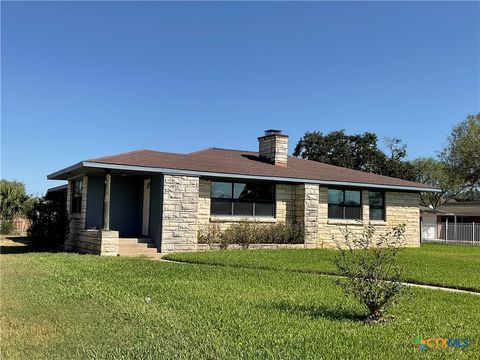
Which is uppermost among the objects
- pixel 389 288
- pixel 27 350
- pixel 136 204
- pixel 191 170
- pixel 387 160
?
pixel 387 160

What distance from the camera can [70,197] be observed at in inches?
845

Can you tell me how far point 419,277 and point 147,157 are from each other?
11.2 metres

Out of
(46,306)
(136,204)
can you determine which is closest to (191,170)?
(136,204)

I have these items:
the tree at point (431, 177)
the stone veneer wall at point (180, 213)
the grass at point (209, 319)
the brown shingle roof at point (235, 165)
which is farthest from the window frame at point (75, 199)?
the tree at point (431, 177)

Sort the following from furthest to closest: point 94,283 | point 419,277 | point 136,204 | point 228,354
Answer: point 136,204, point 419,277, point 94,283, point 228,354

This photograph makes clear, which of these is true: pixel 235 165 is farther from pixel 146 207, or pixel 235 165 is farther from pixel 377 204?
pixel 377 204

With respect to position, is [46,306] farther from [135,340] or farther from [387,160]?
[387,160]

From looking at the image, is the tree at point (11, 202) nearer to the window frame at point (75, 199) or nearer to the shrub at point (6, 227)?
the shrub at point (6, 227)

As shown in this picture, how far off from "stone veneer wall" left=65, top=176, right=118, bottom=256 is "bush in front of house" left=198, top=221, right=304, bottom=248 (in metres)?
3.68

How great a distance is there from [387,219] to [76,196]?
14.5 m

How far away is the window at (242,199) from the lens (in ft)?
65.6

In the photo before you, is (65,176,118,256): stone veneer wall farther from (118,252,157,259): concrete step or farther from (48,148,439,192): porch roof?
(48,148,439,192): porch roof

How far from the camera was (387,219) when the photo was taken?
79.2 ft

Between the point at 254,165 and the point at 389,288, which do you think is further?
the point at 254,165
